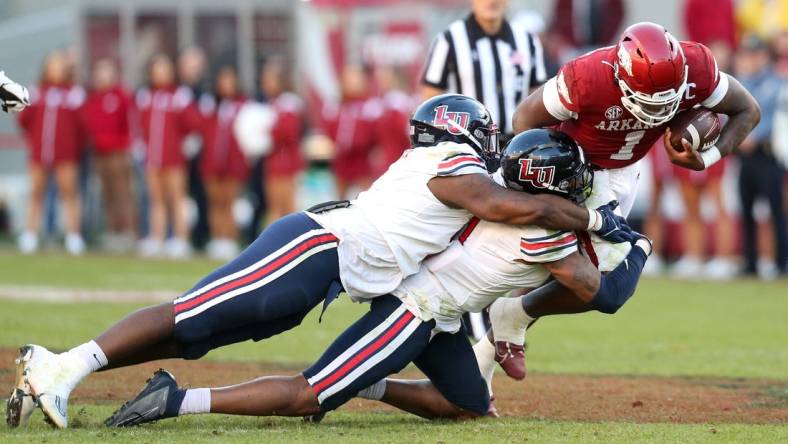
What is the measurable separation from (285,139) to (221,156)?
0.80 meters

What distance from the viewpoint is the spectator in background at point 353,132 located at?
15.2 m

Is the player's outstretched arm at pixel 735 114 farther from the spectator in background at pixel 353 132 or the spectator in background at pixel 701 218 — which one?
the spectator in background at pixel 353 132

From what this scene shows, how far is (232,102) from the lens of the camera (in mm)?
15523

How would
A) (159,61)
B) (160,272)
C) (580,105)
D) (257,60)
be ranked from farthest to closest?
1. (257,60)
2. (159,61)
3. (160,272)
4. (580,105)

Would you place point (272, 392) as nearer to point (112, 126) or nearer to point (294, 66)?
point (112, 126)

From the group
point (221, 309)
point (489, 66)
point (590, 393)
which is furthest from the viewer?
point (489, 66)

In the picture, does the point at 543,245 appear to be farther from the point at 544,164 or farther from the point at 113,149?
the point at 113,149

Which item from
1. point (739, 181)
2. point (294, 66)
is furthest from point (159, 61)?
point (294, 66)

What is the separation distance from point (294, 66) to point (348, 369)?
59.5ft

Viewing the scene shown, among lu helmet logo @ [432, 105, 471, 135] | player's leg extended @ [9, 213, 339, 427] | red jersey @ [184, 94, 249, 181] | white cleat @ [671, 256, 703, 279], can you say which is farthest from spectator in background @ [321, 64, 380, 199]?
player's leg extended @ [9, 213, 339, 427]

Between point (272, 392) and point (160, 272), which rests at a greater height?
Answer: point (272, 392)

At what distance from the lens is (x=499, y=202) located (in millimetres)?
5215

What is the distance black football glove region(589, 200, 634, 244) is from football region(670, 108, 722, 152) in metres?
0.45

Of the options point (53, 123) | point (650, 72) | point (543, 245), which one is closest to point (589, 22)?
point (53, 123)
